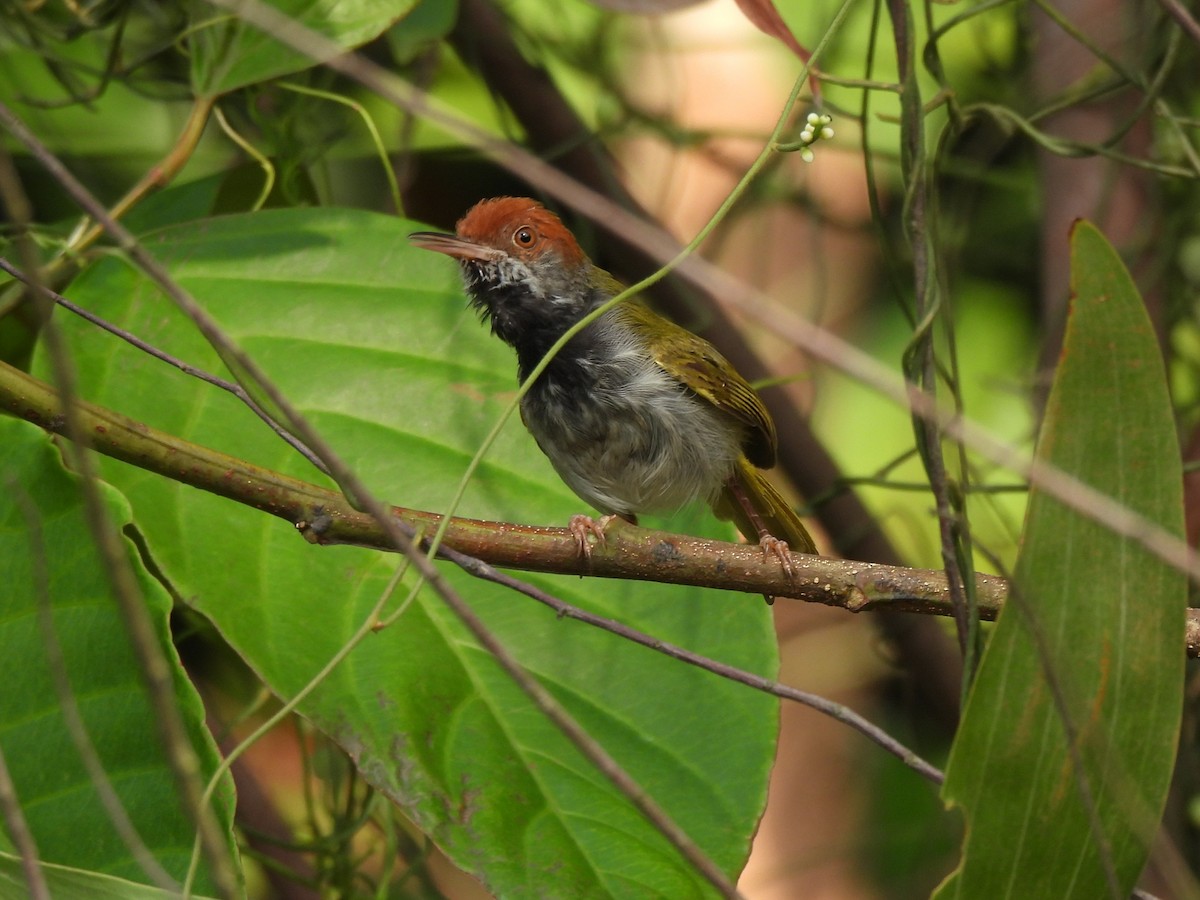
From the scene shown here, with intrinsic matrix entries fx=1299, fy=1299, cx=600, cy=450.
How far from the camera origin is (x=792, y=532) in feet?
9.61

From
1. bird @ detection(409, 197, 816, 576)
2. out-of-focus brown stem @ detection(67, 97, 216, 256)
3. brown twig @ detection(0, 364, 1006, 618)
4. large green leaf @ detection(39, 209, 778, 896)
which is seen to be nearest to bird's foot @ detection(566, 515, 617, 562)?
brown twig @ detection(0, 364, 1006, 618)

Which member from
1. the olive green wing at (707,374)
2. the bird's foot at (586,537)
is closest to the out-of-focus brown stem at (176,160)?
the bird's foot at (586,537)

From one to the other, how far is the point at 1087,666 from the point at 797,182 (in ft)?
8.61

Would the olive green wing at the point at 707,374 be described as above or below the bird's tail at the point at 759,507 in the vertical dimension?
above

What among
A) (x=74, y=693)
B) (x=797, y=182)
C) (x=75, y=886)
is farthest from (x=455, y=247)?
(x=75, y=886)

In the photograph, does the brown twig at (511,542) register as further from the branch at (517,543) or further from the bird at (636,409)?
the bird at (636,409)

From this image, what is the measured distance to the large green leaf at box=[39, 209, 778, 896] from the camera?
1878mm

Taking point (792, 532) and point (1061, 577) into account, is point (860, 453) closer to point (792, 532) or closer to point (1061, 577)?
point (792, 532)

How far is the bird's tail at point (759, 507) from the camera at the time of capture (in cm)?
292

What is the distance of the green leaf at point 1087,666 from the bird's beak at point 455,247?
1.50 meters

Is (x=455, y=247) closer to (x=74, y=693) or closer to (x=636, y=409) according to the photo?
(x=636, y=409)

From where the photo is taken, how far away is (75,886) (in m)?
1.46

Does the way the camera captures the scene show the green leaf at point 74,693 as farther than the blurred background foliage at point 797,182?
No

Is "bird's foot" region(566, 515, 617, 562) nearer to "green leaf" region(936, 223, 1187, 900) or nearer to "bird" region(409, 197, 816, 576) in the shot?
"green leaf" region(936, 223, 1187, 900)
